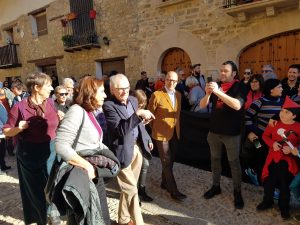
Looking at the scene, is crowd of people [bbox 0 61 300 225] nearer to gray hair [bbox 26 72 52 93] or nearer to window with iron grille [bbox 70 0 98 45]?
gray hair [bbox 26 72 52 93]

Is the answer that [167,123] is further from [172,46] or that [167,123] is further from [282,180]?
[172,46]

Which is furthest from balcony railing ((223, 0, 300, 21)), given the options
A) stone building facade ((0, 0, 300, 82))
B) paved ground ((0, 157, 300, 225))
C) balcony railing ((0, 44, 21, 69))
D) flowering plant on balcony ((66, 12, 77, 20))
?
balcony railing ((0, 44, 21, 69))

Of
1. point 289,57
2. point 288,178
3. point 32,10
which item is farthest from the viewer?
point 32,10

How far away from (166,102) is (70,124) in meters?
1.98

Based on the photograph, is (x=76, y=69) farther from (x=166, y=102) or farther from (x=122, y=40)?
(x=166, y=102)

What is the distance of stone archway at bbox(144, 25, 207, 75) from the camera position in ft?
25.9

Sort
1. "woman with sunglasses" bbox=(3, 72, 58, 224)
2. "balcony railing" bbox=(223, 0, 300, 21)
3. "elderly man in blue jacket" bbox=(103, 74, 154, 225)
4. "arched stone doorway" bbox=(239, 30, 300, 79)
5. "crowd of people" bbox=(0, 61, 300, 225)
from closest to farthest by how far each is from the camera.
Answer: "crowd of people" bbox=(0, 61, 300, 225) → "elderly man in blue jacket" bbox=(103, 74, 154, 225) → "woman with sunglasses" bbox=(3, 72, 58, 224) → "balcony railing" bbox=(223, 0, 300, 21) → "arched stone doorway" bbox=(239, 30, 300, 79)

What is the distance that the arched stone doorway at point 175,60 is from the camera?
8.58m

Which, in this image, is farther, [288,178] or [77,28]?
[77,28]

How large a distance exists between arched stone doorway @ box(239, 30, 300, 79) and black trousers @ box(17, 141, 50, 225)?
5661 millimetres

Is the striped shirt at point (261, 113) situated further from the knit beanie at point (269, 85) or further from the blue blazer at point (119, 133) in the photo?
the blue blazer at point (119, 133)

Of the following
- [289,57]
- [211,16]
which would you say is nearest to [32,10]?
[211,16]

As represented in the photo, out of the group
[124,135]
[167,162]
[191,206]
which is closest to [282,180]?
[191,206]

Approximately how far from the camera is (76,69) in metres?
12.3
